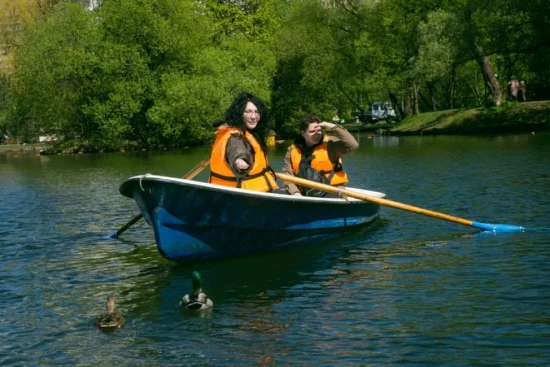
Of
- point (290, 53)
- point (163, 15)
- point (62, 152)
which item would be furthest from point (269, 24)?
point (62, 152)

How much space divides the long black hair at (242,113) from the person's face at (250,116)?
0.13ft

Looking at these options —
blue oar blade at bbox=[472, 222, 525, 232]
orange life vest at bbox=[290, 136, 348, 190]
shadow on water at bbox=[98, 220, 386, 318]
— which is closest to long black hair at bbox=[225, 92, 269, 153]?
shadow on water at bbox=[98, 220, 386, 318]

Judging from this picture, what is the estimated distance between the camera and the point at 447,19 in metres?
43.4

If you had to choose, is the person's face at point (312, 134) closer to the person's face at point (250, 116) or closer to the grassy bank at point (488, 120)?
the person's face at point (250, 116)

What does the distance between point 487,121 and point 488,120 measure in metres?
0.07

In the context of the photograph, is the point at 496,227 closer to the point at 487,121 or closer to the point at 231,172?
the point at 231,172

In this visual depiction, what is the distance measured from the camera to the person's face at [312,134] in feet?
45.9

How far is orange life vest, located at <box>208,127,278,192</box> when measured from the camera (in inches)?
475

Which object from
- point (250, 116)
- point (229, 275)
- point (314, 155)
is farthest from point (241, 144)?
point (314, 155)

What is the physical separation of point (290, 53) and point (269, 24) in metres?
7.74

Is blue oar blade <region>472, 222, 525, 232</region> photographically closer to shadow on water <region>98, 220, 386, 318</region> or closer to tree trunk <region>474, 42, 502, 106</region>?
shadow on water <region>98, 220, 386, 318</region>

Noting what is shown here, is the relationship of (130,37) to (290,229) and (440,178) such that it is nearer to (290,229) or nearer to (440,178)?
(440,178)

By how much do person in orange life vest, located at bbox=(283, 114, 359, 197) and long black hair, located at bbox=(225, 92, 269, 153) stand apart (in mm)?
1817

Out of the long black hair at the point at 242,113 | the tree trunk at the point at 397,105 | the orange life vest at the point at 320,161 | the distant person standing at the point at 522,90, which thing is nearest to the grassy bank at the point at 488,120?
the distant person standing at the point at 522,90
